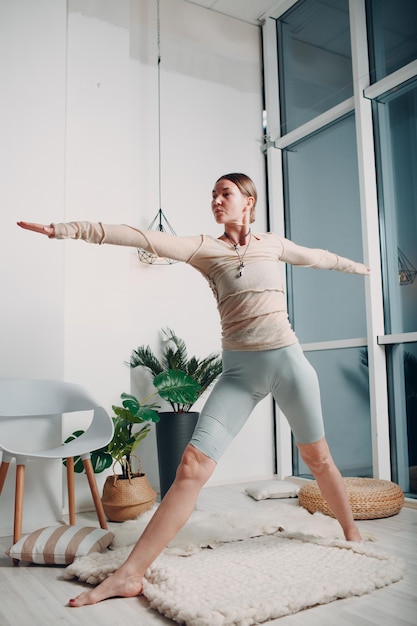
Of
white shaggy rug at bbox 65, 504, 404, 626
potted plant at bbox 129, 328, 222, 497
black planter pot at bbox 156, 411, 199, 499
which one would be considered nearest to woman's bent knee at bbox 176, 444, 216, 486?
white shaggy rug at bbox 65, 504, 404, 626

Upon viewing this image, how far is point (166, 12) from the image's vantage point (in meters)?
4.08

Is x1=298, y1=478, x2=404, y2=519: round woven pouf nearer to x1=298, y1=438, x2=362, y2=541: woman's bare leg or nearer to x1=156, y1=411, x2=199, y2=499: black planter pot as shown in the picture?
x1=298, y1=438, x2=362, y2=541: woman's bare leg

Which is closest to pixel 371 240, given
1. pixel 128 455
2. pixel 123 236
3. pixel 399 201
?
pixel 399 201

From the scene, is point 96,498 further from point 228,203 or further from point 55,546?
point 228,203

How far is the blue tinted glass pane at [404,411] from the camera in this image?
Answer: 320 centimetres

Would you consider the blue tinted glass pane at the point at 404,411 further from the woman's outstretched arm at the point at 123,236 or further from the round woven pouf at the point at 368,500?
the woman's outstretched arm at the point at 123,236


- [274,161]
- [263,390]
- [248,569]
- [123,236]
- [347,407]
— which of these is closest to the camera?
A: [123,236]

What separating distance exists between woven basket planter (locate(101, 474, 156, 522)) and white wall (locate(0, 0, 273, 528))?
51 cm

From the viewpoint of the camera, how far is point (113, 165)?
11.5ft

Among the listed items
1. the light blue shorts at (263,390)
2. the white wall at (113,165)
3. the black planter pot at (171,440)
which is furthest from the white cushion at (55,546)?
the black planter pot at (171,440)

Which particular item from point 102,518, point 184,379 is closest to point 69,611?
point 102,518

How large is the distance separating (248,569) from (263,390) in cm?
63

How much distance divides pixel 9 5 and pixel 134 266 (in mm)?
1629

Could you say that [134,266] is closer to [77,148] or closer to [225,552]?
[77,148]
